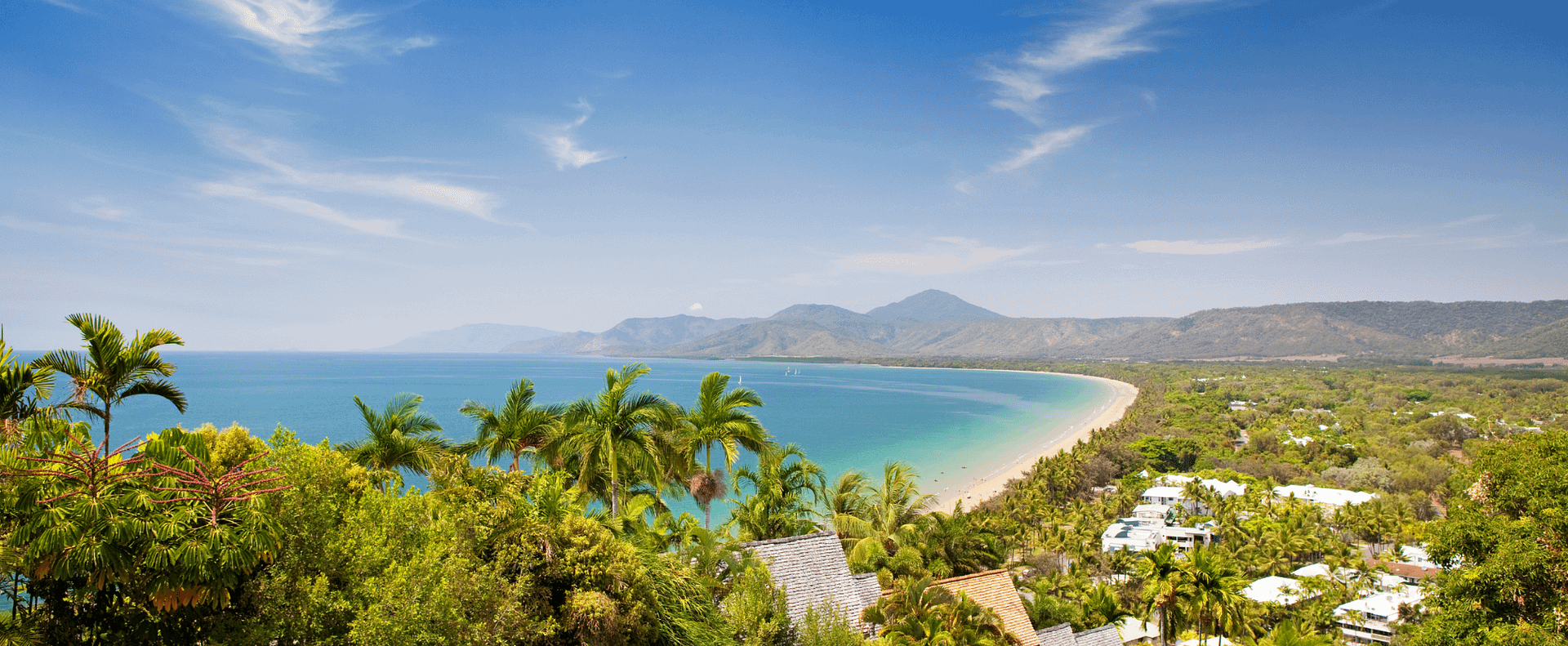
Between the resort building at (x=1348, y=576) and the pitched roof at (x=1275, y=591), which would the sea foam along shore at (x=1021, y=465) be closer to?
the pitched roof at (x=1275, y=591)

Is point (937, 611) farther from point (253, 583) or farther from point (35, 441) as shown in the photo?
point (35, 441)

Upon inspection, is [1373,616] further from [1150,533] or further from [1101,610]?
[1101,610]

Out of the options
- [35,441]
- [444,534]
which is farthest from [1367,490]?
[35,441]

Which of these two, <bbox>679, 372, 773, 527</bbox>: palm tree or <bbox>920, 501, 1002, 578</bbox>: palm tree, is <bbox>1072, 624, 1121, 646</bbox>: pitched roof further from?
<bbox>679, 372, 773, 527</bbox>: palm tree

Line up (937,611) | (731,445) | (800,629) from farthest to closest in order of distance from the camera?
1. (731,445)
2. (937,611)
3. (800,629)

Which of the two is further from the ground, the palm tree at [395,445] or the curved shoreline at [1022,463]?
the palm tree at [395,445]

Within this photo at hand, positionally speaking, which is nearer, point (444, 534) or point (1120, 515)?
point (444, 534)

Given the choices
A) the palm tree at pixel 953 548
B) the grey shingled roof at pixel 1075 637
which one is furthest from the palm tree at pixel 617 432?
the palm tree at pixel 953 548
